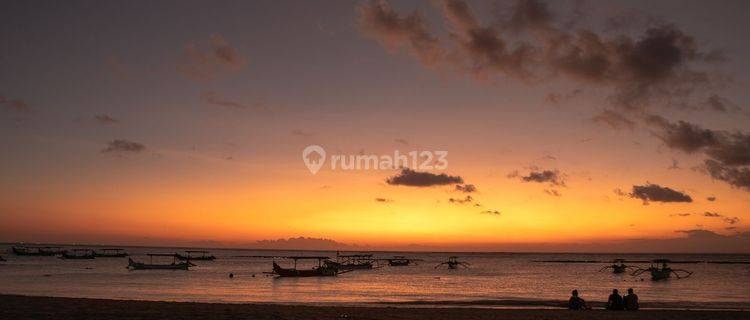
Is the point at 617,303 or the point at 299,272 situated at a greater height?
the point at 617,303

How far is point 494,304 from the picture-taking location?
4012cm

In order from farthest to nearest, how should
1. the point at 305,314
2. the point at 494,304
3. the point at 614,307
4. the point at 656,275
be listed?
the point at 656,275 < the point at 494,304 < the point at 614,307 < the point at 305,314

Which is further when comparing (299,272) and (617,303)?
(299,272)

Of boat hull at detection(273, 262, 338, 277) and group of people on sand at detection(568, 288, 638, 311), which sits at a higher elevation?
group of people on sand at detection(568, 288, 638, 311)

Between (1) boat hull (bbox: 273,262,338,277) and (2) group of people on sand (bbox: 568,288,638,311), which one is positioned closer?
(2) group of people on sand (bbox: 568,288,638,311)

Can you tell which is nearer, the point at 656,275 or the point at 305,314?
the point at 305,314

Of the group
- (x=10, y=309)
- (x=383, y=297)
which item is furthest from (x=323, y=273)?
(x=10, y=309)

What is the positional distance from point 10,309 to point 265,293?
30.7 meters

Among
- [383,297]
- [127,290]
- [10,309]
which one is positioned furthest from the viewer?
[127,290]

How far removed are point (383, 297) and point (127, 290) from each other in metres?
22.7

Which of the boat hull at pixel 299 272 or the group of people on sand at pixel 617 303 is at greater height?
the group of people on sand at pixel 617 303

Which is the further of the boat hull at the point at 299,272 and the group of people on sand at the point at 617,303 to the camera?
the boat hull at the point at 299,272

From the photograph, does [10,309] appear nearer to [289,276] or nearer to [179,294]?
[179,294]

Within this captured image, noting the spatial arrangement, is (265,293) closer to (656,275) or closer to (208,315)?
(208,315)
